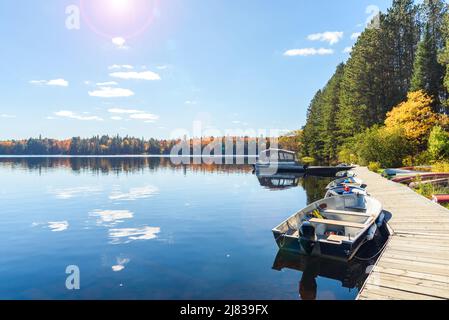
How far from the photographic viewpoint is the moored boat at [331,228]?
37.4ft

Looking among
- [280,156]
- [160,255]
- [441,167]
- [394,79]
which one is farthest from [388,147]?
[160,255]

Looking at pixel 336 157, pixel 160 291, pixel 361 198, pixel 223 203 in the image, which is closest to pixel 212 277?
pixel 160 291

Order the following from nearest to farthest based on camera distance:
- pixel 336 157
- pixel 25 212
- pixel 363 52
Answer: pixel 25 212 < pixel 363 52 < pixel 336 157

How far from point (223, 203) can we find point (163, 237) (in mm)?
10155

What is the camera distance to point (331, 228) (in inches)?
560

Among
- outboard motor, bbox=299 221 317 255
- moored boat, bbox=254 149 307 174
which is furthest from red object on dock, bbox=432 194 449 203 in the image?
moored boat, bbox=254 149 307 174

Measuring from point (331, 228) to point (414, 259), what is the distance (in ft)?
15.2

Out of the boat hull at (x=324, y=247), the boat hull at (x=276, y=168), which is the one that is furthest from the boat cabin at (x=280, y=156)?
the boat hull at (x=324, y=247)

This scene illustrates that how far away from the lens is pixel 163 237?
16.2 meters

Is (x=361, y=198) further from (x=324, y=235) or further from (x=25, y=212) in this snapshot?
(x=25, y=212)

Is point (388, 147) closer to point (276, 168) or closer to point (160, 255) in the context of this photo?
point (276, 168)

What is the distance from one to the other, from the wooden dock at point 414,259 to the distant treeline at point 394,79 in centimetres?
2867

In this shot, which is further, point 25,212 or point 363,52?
point 363,52
